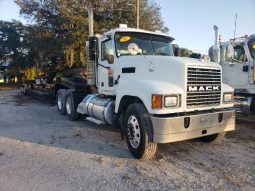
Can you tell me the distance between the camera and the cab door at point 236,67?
31.2ft

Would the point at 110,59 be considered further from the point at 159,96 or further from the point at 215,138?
the point at 215,138

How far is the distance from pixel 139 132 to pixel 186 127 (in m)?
0.89

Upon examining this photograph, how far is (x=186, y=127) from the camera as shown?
5.23 metres

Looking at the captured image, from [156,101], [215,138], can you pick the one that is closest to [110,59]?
[156,101]

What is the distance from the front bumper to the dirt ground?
508 millimetres

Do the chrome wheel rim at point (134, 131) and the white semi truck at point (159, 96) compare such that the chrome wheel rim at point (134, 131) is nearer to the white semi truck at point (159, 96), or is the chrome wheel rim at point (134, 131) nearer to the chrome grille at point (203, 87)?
the white semi truck at point (159, 96)

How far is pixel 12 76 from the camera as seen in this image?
4572 cm

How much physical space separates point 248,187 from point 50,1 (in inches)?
1042

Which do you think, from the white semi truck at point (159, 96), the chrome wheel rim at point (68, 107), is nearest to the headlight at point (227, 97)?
the white semi truck at point (159, 96)

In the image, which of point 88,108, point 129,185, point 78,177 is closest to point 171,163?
point 129,185

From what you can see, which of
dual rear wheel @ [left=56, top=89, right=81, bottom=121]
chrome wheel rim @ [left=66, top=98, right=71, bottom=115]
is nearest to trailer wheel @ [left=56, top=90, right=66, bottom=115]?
dual rear wheel @ [left=56, top=89, right=81, bottom=121]

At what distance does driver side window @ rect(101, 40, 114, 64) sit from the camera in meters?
7.26

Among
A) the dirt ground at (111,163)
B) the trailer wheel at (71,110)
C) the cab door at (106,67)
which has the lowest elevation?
the dirt ground at (111,163)

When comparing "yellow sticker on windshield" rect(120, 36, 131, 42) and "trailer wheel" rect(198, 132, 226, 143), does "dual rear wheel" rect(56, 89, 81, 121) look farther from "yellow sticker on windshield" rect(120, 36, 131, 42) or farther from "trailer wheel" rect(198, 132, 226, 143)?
"trailer wheel" rect(198, 132, 226, 143)
